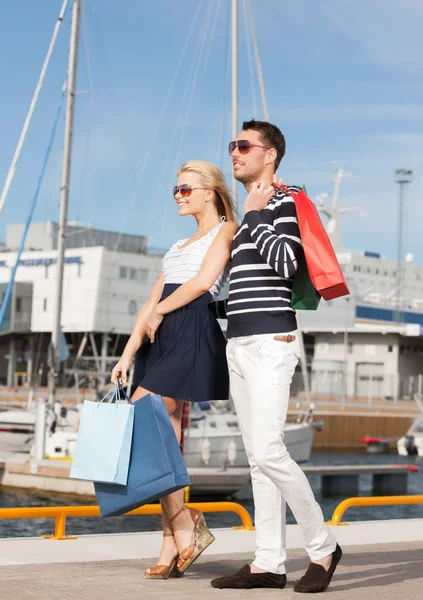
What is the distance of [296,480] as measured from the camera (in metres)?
4.71

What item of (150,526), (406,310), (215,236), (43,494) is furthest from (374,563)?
(406,310)

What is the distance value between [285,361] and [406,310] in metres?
88.2

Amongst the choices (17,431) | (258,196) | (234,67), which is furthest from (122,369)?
(234,67)

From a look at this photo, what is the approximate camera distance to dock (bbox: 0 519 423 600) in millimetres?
4633

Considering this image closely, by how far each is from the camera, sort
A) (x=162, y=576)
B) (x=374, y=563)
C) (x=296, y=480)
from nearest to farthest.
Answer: (x=296, y=480)
(x=162, y=576)
(x=374, y=563)

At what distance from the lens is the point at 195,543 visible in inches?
204

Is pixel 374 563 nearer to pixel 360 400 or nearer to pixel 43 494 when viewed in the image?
pixel 43 494

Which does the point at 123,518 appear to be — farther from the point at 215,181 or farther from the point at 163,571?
the point at 215,181

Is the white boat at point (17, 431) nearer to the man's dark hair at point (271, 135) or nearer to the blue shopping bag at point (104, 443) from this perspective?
the blue shopping bag at point (104, 443)

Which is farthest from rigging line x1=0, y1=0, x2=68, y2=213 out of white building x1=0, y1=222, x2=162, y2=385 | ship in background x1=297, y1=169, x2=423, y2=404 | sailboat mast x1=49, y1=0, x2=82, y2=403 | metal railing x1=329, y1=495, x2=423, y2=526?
white building x1=0, y1=222, x2=162, y2=385

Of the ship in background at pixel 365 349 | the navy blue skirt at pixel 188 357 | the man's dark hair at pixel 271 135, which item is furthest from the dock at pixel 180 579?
the ship in background at pixel 365 349

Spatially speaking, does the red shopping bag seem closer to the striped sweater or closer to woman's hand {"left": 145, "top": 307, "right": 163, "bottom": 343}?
the striped sweater

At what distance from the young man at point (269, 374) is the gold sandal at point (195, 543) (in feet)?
1.04

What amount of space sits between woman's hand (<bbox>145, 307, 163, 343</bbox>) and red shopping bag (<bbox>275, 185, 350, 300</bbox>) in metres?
0.83
